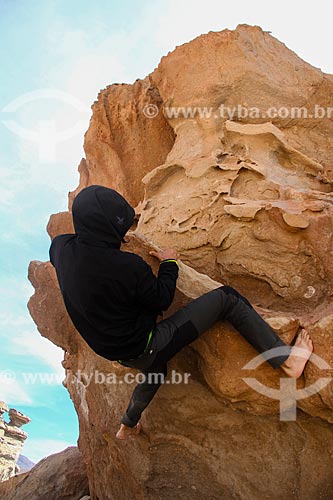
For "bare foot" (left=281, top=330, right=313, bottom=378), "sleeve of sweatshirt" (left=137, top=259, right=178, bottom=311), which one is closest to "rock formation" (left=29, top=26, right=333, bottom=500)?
"bare foot" (left=281, top=330, right=313, bottom=378)

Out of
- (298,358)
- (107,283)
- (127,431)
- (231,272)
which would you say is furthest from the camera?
(231,272)

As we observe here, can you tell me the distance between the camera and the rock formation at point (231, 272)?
3.24 meters

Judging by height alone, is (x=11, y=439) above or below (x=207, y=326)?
below

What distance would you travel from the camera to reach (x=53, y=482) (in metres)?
A: 6.07

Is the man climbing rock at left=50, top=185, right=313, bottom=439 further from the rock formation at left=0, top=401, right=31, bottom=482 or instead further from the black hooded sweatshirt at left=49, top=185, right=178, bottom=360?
the rock formation at left=0, top=401, right=31, bottom=482

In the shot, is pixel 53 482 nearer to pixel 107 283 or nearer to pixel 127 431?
pixel 127 431

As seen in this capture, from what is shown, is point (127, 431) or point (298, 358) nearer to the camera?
point (298, 358)

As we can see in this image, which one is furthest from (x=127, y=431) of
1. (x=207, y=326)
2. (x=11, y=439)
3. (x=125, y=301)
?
(x=11, y=439)

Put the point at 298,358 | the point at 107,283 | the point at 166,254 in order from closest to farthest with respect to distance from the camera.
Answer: the point at 107,283
the point at 298,358
the point at 166,254

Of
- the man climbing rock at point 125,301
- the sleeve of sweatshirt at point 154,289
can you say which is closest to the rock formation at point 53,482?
the man climbing rock at point 125,301

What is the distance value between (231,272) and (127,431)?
1598 millimetres

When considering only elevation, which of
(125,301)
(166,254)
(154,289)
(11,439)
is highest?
(166,254)

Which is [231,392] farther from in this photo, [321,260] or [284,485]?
[321,260]

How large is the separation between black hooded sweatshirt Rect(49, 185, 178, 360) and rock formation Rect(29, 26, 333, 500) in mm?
640
